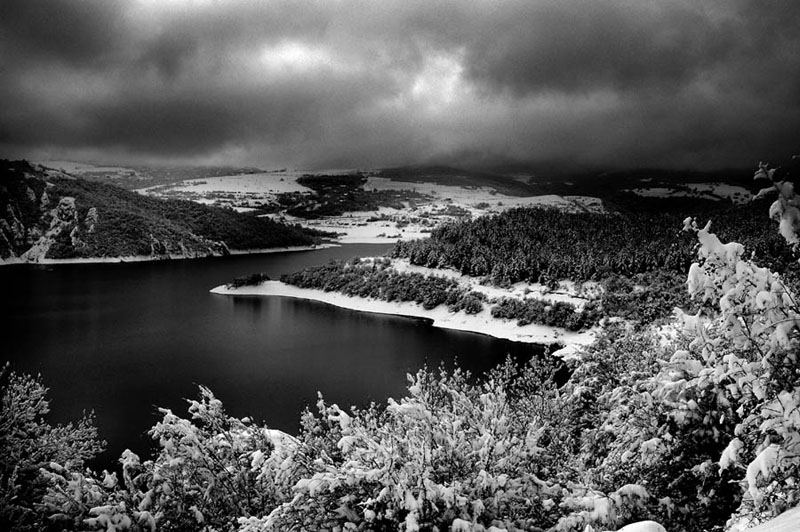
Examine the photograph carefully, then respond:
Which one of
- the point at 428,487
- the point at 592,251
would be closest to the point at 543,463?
the point at 428,487

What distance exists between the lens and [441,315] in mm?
75312

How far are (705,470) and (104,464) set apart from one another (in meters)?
31.4

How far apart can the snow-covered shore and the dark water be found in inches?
112

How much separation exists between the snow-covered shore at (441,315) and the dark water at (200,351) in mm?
2851

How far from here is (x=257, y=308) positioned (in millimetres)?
82500

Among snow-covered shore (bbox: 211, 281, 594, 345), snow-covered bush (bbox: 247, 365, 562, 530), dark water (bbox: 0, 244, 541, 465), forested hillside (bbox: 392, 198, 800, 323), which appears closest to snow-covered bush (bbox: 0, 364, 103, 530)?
A: snow-covered bush (bbox: 247, 365, 562, 530)

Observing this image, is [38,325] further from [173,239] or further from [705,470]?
[173,239]

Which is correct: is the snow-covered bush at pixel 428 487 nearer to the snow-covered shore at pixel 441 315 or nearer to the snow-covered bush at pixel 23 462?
the snow-covered bush at pixel 23 462

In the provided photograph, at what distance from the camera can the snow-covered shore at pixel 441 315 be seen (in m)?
61.9

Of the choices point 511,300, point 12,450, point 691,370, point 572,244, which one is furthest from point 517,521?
point 572,244

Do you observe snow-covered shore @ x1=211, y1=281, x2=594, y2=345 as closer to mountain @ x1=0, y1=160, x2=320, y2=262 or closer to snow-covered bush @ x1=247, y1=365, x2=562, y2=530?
snow-covered bush @ x1=247, y1=365, x2=562, y2=530

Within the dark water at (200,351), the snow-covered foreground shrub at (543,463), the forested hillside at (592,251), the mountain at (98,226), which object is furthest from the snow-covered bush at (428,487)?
the mountain at (98,226)

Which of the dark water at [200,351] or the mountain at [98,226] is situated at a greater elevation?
the mountain at [98,226]

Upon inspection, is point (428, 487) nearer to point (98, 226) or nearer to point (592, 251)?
point (592, 251)
